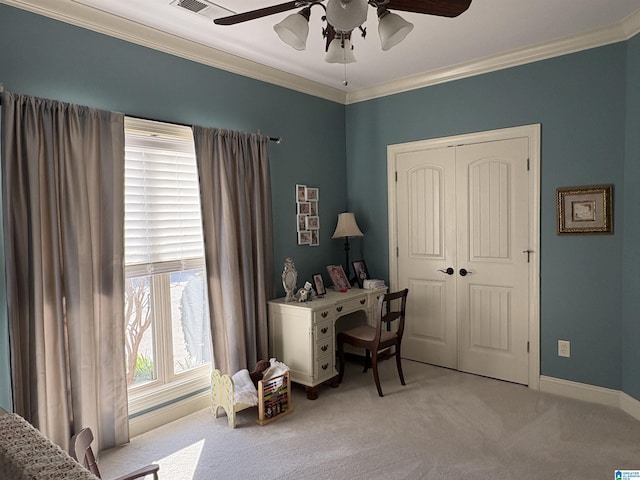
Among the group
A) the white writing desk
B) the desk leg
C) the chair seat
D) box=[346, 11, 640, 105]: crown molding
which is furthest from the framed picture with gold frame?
the desk leg

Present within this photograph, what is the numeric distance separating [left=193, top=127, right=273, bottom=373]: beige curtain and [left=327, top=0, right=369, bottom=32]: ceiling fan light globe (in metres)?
1.78

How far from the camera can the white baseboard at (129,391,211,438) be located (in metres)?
2.85

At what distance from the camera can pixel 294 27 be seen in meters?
1.77

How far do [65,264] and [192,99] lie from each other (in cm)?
145

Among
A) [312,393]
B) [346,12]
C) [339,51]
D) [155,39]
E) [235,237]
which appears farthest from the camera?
[312,393]

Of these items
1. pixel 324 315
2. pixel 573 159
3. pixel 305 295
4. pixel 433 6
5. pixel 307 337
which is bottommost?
pixel 307 337

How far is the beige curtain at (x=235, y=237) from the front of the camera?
3.16 meters

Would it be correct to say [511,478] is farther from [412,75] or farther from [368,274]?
[412,75]

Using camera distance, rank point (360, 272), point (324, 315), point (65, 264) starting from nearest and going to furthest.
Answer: point (65, 264) < point (324, 315) < point (360, 272)

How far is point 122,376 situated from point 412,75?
3.37 meters

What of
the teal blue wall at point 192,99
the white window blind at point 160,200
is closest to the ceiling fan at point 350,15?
the teal blue wall at point 192,99

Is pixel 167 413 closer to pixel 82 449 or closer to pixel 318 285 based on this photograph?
pixel 318 285

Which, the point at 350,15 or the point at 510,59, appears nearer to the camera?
the point at 350,15

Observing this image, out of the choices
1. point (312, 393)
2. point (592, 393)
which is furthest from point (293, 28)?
point (592, 393)
